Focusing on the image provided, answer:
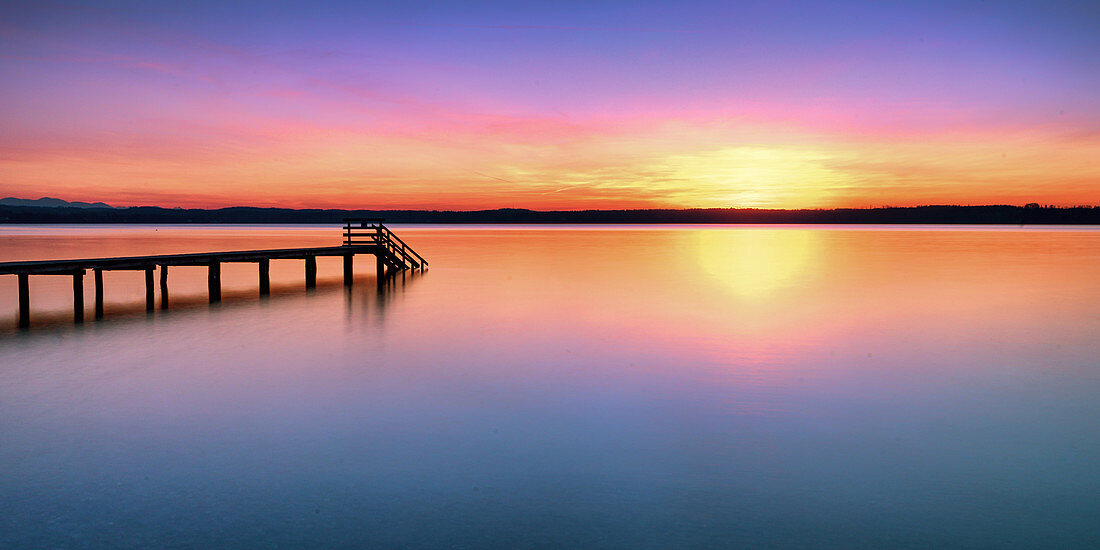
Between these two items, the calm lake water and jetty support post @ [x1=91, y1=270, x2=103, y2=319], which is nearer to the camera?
the calm lake water

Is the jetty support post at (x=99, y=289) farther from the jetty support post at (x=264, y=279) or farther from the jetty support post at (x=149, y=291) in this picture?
the jetty support post at (x=264, y=279)

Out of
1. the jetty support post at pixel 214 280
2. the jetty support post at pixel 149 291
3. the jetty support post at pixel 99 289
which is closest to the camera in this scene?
the jetty support post at pixel 99 289

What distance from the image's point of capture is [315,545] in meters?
5.55

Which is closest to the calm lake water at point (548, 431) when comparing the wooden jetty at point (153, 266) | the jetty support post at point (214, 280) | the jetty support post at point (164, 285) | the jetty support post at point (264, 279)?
the wooden jetty at point (153, 266)

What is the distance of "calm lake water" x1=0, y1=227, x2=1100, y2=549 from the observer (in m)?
6.01

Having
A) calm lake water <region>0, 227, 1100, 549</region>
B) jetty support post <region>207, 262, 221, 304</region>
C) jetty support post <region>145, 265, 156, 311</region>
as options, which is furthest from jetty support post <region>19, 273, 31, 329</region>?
jetty support post <region>207, 262, 221, 304</region>

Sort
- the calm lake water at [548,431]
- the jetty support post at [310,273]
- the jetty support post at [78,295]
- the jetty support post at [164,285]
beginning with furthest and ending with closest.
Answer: the jetty support post at [310,273] → the jetty support post at [164,285] → the jetty support post at [78,295] → the calm lake water at [548,431]

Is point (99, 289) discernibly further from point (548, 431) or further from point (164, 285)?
point (548, 431)

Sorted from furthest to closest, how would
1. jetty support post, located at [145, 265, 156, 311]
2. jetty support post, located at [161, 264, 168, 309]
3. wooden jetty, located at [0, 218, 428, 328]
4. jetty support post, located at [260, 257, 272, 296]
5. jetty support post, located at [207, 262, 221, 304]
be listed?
jetty support post, located at [260, 257, 272, 296]
jetty support post, located at [207, 262, 221, 304]
jetty support post, located at [161, 264, 168, 309]
jetty support post, located at [145, 265, 156, 311]
wooden jetty, located at [0, 218, 428, 328]

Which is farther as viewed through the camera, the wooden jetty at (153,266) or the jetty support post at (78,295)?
the jetty support post at (78,295)

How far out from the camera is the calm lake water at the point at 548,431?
601cm

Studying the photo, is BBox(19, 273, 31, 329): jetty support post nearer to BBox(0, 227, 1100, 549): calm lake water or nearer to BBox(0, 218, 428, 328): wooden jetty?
BBox(0, 218, 428, 328): wooden jetty

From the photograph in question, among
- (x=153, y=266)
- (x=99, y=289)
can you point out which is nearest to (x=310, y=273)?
(x=153, y=266)

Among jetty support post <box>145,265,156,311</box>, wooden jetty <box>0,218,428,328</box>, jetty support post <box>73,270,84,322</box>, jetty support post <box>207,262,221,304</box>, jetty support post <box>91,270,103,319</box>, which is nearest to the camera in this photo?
wooden jetty <box>0,218,428,328</box>
